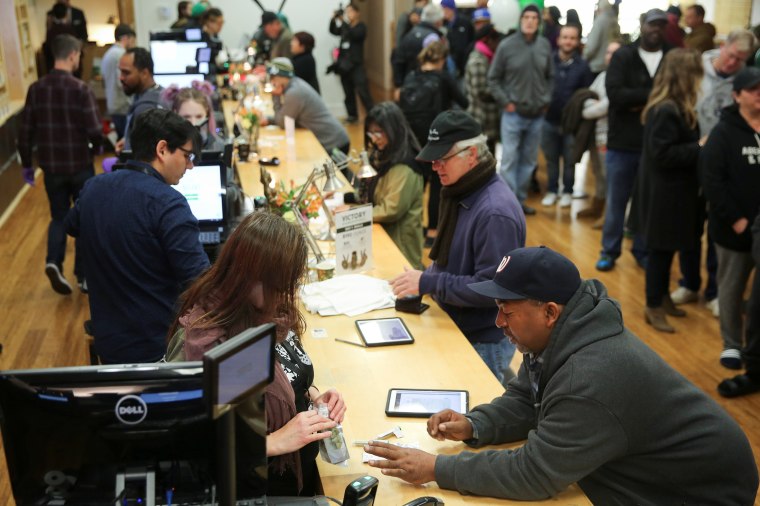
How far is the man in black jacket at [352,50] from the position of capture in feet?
38.2

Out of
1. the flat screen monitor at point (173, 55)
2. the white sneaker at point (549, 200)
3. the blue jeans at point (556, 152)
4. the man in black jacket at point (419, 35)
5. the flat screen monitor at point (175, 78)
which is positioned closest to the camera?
the blue jeans at point (556, 152)

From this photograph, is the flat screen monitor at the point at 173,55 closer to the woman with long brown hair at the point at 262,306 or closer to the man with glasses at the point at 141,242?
the man with glasses at the point at 141,242

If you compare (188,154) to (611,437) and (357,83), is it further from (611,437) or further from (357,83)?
(357,83)

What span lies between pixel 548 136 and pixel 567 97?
1.39 feet

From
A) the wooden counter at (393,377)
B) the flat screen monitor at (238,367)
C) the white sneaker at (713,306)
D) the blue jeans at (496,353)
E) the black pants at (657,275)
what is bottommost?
the white sneaker at (713,306)

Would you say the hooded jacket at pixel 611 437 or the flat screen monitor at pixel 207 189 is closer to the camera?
the hooded jacket at pixel 611 437

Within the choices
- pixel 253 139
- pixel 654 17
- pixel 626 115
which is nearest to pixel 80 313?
pixel 253 139

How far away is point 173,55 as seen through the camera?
28.2 ft

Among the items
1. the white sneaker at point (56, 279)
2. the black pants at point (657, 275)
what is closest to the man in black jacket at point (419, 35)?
the black pants at point (657, 275)

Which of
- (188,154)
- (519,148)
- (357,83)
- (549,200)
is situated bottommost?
(549,200)

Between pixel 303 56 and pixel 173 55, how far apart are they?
2157 millimetres

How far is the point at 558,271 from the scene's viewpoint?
90.0 inches

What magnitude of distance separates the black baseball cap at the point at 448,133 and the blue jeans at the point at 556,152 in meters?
4.64

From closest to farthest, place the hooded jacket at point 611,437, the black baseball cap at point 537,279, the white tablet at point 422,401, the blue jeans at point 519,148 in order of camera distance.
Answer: the hooded jacket at point 611,437 < the black baseball cap at point 537,279 < the white tablet at point 422,401 < the blue jeans at point 519,148
